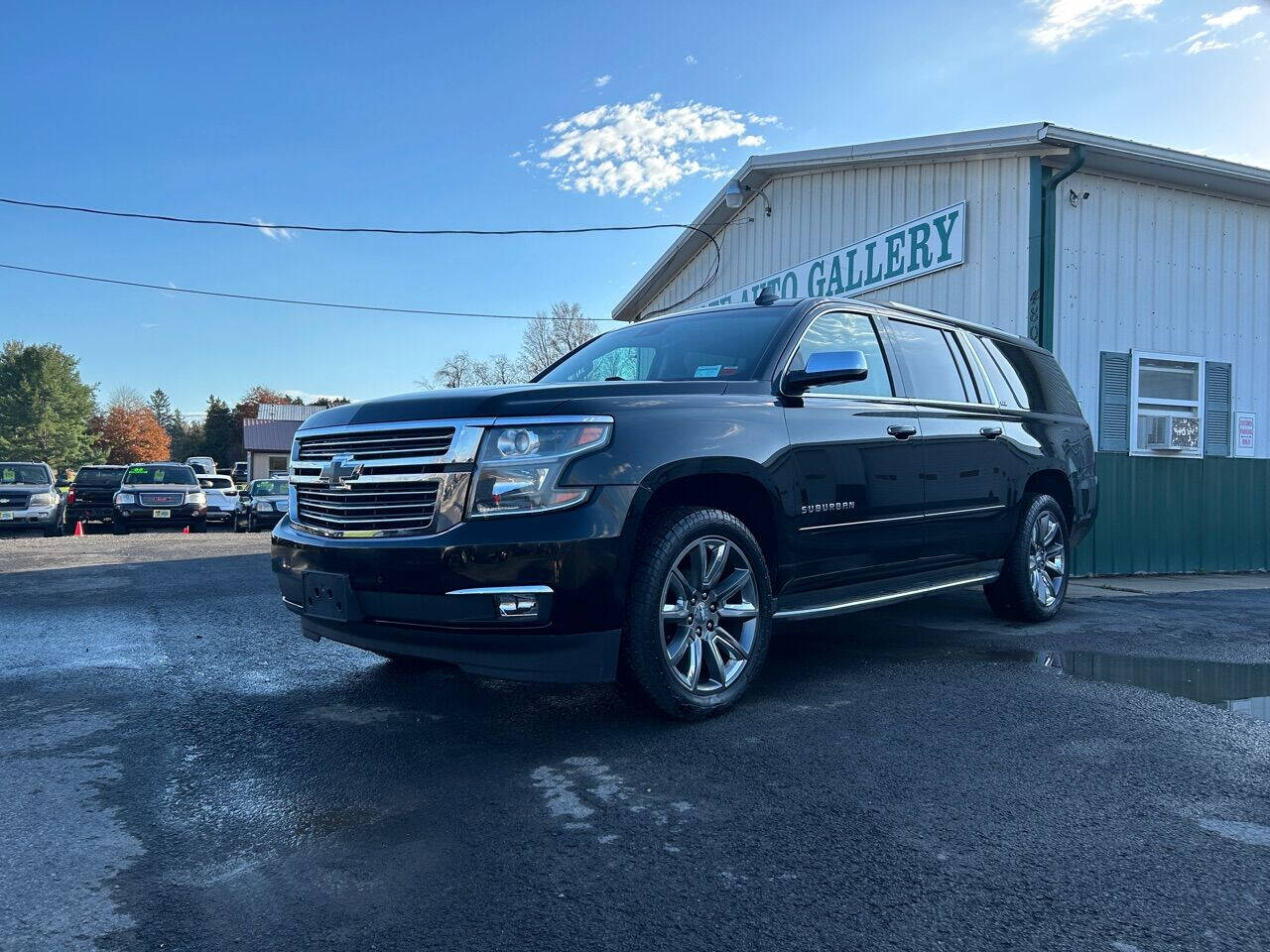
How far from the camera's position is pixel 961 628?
607cm

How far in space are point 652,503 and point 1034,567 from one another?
3717 millimetres

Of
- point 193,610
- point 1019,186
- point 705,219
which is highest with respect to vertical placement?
point 705,219

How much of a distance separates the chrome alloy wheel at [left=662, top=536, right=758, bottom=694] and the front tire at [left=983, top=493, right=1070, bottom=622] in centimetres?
287

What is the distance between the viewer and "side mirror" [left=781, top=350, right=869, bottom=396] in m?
4.07

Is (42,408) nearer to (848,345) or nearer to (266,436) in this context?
(266,436)

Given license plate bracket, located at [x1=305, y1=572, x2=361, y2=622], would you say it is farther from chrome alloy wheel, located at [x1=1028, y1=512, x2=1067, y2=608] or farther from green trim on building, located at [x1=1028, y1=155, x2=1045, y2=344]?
green trim on building, located at [x1=1028, y1=155, x2=1045, y2=344]

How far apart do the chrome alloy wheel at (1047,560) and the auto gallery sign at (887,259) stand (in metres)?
4.46

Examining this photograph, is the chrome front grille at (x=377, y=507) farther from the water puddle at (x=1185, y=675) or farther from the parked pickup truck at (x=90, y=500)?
the parked pickup truck at (x=90, y=500)

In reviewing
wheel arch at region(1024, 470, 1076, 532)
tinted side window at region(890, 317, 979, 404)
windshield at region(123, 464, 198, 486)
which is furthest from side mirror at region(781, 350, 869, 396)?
windshield at region(123, 464, 198, 486)

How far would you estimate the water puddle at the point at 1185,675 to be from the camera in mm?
4320

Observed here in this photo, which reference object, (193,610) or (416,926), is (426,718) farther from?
(193,610)

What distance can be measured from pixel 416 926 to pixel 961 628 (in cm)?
481

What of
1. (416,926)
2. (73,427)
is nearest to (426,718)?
(416,926)

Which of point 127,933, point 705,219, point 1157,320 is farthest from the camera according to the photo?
point 705,219
